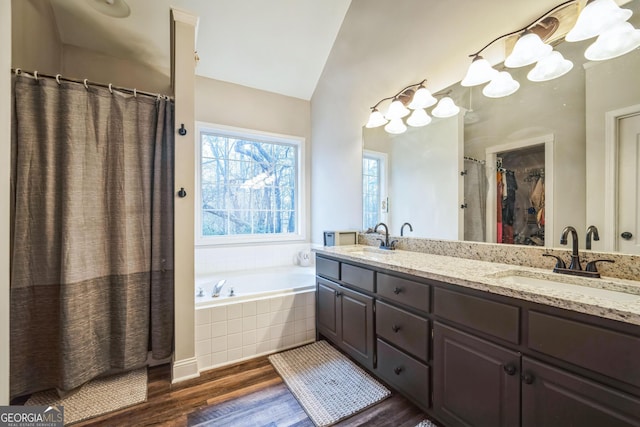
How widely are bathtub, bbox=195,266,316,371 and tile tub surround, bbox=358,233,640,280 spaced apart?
3.36ft

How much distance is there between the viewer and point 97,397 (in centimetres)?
167

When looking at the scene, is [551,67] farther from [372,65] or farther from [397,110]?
[372,65]

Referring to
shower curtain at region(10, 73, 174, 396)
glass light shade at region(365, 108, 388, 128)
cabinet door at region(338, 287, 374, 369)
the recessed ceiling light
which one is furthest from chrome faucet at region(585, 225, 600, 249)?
the recessed ceiling light

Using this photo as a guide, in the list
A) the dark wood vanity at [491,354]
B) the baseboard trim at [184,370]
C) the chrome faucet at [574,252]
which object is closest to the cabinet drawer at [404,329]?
the dark wood vanity at [491,354]

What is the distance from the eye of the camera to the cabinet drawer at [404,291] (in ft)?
4.65

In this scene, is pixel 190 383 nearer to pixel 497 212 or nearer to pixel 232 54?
pixel 497 212

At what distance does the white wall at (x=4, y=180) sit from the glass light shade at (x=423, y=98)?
6.95 feet

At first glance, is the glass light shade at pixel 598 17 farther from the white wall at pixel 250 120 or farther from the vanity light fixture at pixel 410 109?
the white wall at pixel 250 120

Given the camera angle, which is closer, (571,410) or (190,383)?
(571,410)

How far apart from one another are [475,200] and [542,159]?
0.43 metres

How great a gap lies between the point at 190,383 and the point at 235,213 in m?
1.66

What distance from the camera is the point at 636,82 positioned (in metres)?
1.19

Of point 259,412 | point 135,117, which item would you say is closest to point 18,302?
point 135,117

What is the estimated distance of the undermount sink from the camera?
1.06 m
